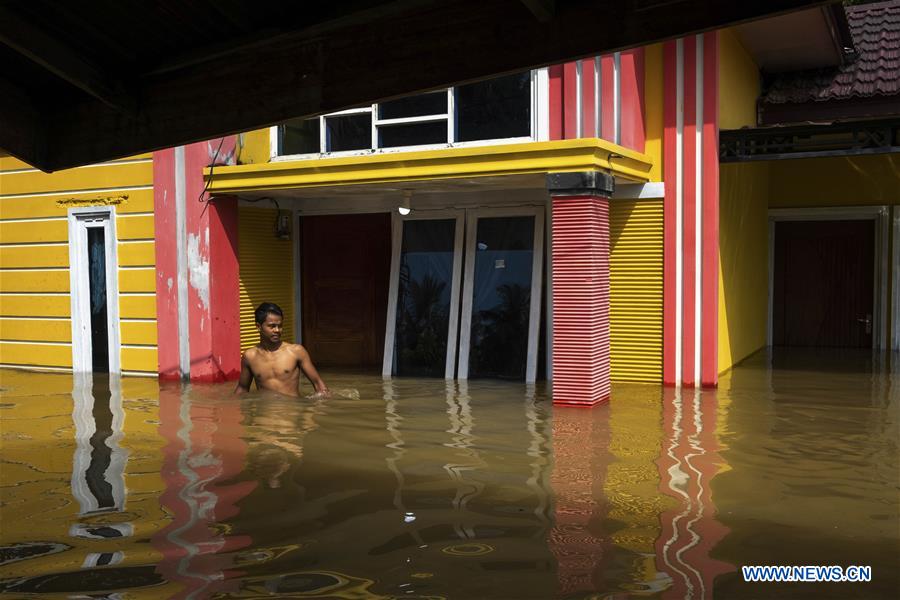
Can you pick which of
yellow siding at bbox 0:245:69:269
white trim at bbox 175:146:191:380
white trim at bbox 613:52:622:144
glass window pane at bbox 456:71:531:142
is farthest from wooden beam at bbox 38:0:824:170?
yellow siding at bbox 0:245:69:269

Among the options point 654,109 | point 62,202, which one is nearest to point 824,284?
point 654,109

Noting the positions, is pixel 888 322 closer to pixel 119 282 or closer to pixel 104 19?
pixel 119 282

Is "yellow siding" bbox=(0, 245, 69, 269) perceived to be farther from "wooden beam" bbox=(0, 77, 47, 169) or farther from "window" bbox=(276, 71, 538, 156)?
"wooden beam" bbox=(0, 77, 47, 169)

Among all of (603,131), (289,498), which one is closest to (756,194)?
(603,131)

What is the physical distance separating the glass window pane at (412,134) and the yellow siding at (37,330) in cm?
629

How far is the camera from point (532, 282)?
39.8 feet

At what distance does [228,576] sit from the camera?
4.76 meters

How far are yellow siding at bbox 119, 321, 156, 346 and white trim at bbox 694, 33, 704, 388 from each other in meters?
7.70

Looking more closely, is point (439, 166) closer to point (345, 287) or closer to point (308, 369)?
point (308, 369)

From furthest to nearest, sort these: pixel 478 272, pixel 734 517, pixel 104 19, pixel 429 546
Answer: pixel 478 272 → pixel 734 517 → pixel 429 546 → pixel 104 19

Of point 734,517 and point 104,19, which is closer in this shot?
point 104,19

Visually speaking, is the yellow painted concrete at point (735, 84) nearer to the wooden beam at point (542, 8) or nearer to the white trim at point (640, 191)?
the white trim at point (640, 191)

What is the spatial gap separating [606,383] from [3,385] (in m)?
8.67

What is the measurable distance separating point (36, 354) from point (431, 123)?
7907 millimetres
